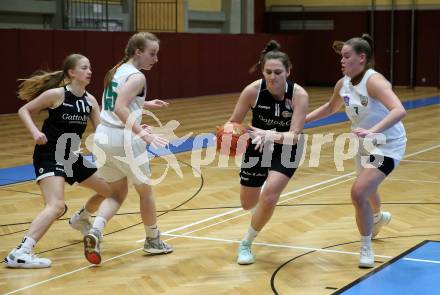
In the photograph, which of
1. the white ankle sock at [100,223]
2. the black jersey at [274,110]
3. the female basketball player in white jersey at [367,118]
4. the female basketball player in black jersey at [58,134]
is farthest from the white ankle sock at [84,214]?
the female basketball player in white jersey at [367,118]

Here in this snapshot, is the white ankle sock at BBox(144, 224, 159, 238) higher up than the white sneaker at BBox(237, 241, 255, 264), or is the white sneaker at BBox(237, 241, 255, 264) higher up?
the white ankle sock at BBox(144, 224, 159, 238)

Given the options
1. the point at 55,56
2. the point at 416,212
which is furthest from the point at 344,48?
the point at 55,56

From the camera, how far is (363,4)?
2733 cm

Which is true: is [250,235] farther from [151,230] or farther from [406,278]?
[406,278]

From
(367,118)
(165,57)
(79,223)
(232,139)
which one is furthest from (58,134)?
(165,57)

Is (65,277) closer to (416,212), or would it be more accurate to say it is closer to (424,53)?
(416,212)

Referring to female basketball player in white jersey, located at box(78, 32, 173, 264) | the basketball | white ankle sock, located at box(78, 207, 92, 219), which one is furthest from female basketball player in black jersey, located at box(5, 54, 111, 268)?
the basketball

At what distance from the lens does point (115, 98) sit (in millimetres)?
5859

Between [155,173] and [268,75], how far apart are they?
4.62m

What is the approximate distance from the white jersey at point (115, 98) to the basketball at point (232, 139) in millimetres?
641

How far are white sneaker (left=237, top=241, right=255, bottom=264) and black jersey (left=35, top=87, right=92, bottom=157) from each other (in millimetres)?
1596

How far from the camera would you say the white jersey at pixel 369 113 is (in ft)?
18.9

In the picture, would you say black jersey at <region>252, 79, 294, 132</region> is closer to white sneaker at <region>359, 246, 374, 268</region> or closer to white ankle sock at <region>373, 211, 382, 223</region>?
white sneaker at <region>359, 246, 374, 268</region>

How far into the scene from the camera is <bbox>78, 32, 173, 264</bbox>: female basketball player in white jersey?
5.69 m
